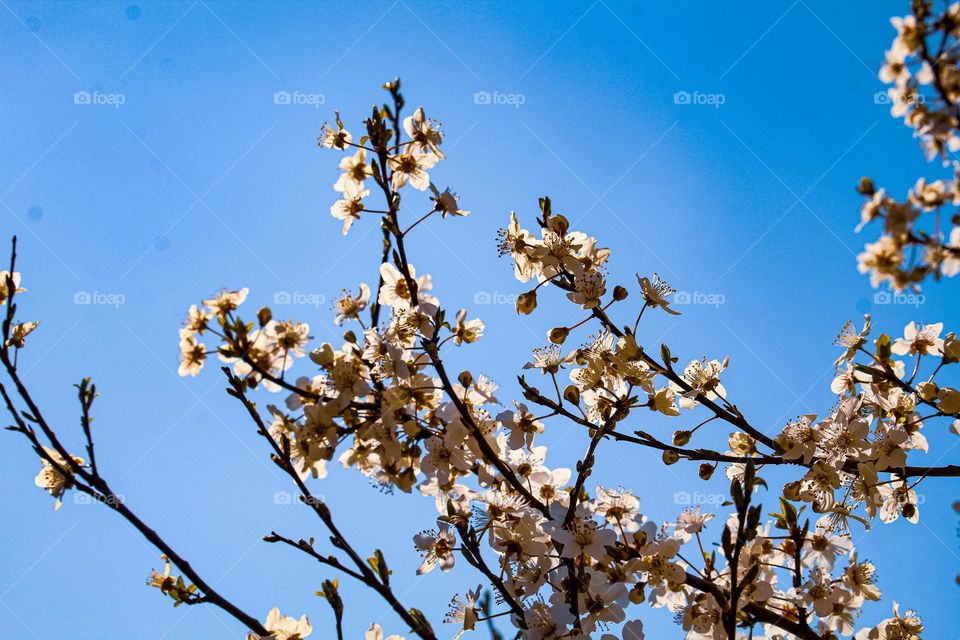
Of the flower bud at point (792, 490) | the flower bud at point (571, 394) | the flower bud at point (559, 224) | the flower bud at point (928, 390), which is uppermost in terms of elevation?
the flower bud at point (928, 390)

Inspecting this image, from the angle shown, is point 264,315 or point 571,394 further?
point 571,394

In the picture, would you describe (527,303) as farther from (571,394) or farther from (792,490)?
(792,490)

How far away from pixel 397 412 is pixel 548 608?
2.56ft

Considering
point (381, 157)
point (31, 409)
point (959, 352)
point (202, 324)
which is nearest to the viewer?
point (31, 409)

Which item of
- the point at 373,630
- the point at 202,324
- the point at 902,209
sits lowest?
the point at 373,630

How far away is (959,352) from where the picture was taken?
252 cm

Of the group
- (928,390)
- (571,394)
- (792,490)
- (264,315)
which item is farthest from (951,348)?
(264,315)

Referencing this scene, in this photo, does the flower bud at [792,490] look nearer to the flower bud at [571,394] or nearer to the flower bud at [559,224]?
the flower bud at [571,394]

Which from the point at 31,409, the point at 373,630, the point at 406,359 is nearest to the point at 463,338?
the point at 406,359

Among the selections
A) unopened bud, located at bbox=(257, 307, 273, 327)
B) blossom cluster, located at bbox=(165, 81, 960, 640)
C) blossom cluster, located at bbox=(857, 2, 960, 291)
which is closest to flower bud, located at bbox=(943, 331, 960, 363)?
blossom cluster, located at bbox=(165, 81, 960, 640)

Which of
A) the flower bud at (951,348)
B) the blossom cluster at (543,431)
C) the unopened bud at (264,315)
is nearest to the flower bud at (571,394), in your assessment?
the blossom cluster at (543,431)

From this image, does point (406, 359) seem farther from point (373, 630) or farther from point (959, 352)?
point (959, 352)

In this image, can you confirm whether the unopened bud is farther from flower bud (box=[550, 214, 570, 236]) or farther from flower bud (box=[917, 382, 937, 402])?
flower bud (box=[917, 382, 937, 402])

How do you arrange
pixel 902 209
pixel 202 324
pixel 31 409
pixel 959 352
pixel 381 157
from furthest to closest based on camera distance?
1. pixel 959 352
2. pixel 381 157
3. pixel 202 324
4. pixel 31 409
5. pixel 902 209
